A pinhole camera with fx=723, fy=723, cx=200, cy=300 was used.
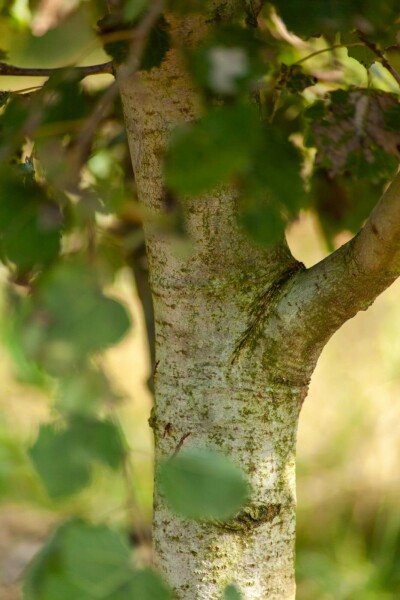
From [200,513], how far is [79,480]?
7 cm

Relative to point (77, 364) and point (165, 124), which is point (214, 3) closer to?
point (165, 124)

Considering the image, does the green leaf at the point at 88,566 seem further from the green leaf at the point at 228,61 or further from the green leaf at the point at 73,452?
the green leaf at the point at 228,61

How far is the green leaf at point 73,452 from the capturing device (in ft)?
1.20

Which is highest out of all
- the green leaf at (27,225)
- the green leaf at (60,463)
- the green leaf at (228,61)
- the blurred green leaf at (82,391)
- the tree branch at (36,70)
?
the tree branch at (36,70)

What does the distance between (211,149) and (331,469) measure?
2.22 metres

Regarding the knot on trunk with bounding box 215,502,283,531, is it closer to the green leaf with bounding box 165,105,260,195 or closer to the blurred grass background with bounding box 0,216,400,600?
the green leaf with bounding box 165,105,260,195

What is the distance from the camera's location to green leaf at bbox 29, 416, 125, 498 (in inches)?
14.4

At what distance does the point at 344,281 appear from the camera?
0.63m

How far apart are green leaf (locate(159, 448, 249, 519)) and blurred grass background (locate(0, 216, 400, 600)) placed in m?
1.53

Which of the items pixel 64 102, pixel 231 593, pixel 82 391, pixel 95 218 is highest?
pixel 64 102

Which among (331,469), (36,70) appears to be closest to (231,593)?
(36,70)

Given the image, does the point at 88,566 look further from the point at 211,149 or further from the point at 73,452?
the point at 211,149

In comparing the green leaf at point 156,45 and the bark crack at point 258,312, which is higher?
the green leaf at point 156,45

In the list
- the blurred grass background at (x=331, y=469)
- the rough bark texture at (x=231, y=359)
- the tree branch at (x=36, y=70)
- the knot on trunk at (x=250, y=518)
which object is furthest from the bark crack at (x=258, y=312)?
the blurred grass background at (x=331, y=469)
